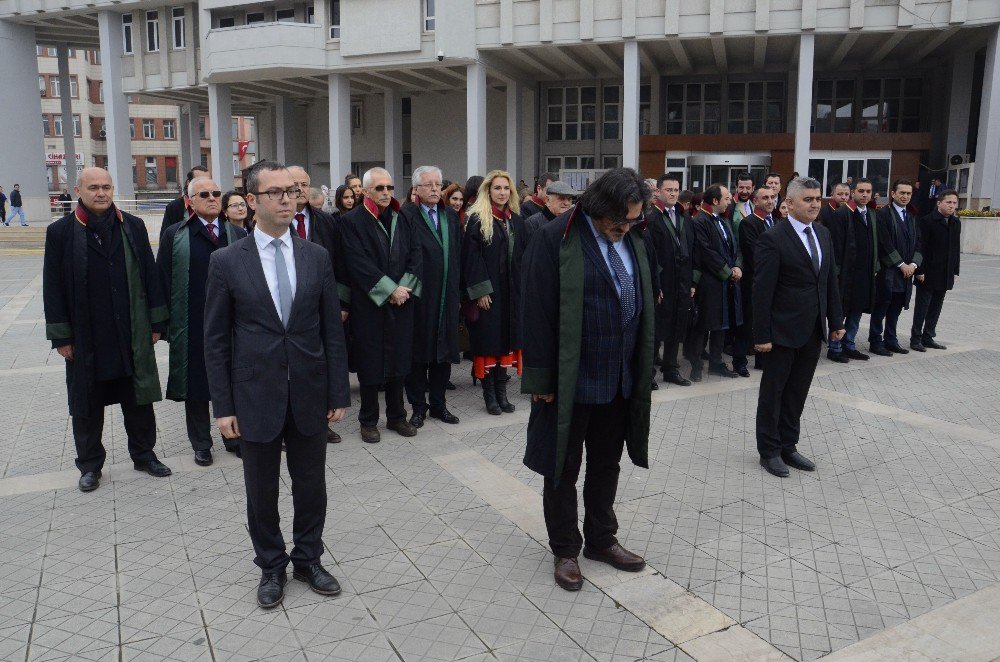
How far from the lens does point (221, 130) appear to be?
33.4 m

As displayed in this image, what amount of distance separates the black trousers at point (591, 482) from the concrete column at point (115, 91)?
118 feet

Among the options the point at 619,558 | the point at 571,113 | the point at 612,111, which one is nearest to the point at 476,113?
the point at 571,113

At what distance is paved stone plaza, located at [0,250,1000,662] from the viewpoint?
3311mm

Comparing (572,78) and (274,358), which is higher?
(572,78)

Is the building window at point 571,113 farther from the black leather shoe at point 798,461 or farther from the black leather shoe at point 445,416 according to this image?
the black leather shoe at point 798,461

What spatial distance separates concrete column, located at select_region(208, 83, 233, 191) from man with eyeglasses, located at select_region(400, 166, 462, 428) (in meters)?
28.8

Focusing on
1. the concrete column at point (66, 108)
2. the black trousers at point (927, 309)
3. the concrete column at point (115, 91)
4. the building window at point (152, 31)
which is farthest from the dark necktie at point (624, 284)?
the concrete column at point (66, 108)

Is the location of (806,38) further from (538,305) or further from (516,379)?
(538,305)

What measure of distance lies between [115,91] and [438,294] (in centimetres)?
3530

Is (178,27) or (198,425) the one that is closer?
(198,425)

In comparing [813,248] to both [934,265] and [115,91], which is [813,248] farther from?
[115,91]

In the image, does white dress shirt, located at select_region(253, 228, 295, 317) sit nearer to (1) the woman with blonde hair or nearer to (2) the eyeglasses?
(2) the eyeglasses

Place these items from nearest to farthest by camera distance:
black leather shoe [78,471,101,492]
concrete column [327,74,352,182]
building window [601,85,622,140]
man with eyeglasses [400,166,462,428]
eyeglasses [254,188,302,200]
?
eyeglasses [254,188,302,200], black leather shoe [78,471,101,492], man with eyeglasses [400,166,462,428], concrete column [327,74,352,182], building window [601,85,622,140]

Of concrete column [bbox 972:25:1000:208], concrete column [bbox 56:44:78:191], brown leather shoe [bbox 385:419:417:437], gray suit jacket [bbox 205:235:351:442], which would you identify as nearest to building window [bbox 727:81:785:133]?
concrete column [bbox 972:25:1000:208]
